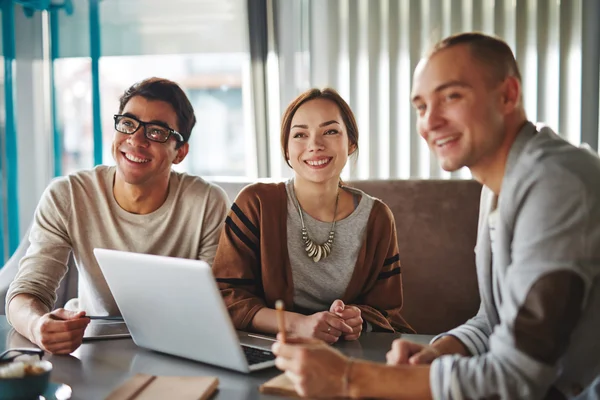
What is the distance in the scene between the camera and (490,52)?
1121mm

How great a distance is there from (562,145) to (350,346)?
2.05 ft

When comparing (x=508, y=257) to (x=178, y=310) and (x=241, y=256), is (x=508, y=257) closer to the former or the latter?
(x=178, y=310)

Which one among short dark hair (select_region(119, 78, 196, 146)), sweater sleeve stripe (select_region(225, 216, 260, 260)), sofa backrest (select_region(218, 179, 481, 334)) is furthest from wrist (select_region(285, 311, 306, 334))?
sofa backrest (select_region(218, 179, 481, 334))

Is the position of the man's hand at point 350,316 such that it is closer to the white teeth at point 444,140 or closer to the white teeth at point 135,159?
the white teeth at point 444,140

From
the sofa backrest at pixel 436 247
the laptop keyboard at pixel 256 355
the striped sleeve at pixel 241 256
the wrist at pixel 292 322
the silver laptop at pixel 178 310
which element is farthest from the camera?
the sofa backrest at pixel 436 247

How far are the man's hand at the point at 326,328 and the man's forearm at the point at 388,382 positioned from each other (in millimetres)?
381

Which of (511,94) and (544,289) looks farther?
(511,94)

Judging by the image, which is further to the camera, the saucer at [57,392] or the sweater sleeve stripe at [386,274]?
the sweater sleeve stripe at [386,274]

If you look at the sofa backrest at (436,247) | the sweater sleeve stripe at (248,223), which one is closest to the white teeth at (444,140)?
the sweater sleeve stripe at (248,223)

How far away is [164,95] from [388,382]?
3.83 feet

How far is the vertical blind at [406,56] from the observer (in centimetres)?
289

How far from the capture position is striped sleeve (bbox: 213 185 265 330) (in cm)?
165

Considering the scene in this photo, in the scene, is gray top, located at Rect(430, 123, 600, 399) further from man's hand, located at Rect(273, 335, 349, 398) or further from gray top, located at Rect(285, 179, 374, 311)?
gray top, located at Rect(285, 179, 374, 311)

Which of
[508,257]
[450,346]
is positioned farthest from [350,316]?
[508,257]
